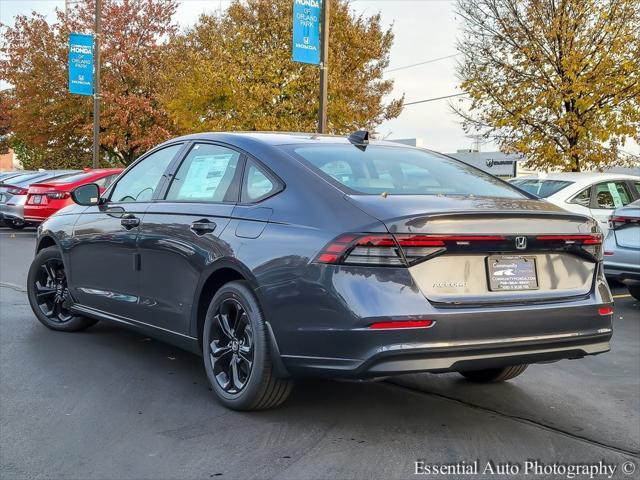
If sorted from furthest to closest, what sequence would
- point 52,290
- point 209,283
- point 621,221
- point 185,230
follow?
point 621,221
point 52,290
point 185,230
point 209,283

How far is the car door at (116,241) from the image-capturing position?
564 cm

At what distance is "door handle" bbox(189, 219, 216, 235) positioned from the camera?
15.8 ft

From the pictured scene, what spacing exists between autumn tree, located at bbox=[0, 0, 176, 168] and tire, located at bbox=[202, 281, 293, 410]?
101ft

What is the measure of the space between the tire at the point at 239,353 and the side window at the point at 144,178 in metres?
1.39

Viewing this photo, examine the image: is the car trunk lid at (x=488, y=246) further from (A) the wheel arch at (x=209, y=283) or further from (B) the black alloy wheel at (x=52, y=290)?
(B) the black alloy wheel at (x=52, y=290)

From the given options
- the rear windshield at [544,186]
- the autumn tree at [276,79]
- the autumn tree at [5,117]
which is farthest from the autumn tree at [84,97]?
the rear windshield at [544,186]

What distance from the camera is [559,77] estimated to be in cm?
1783

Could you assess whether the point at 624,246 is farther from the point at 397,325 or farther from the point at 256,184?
the point at 397,325

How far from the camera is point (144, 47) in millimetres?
36906

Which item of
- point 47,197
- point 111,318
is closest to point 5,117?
point 47,197

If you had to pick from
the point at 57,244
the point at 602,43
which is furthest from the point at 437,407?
the point at 602,43

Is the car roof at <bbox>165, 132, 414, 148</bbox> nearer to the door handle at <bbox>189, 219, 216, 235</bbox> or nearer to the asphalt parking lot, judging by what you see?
the door handle at <bbox>189, 219, 216, 235</bbox>

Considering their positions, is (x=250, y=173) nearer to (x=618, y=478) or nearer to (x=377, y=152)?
(x=377, y=152)

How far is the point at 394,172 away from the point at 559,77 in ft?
46.9
